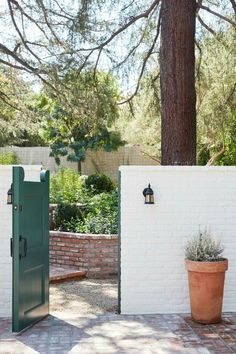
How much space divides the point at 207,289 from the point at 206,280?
0.10m

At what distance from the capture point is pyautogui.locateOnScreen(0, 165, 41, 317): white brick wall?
5797 mm

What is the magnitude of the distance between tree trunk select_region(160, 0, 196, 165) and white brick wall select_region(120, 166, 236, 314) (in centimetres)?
109

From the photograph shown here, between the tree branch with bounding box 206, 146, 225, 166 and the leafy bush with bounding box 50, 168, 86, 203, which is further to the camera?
the tree branch with bounding box 206, 146, 225, 166

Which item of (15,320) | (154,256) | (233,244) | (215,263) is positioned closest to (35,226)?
(15,320)

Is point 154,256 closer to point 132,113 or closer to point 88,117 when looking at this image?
point 88,117

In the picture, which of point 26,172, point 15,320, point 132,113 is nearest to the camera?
point 15,320

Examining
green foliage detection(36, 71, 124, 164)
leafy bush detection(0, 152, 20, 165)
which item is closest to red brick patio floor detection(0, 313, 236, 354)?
green foliage detection(36, 71, 124, 164)

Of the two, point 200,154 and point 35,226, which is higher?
point 200,154

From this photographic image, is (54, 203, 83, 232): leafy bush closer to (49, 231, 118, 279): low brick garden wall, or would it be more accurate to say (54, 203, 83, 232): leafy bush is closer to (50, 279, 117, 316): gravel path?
(49, 231, 118, 279): low brick garden wall

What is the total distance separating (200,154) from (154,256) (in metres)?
10.1

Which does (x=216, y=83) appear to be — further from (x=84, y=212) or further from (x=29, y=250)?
(x=29, y=250)

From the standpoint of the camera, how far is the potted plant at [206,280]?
18.0ft

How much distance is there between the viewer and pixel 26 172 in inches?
231

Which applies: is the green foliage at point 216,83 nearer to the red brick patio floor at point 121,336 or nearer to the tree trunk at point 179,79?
the tree trunk at point 179,79
